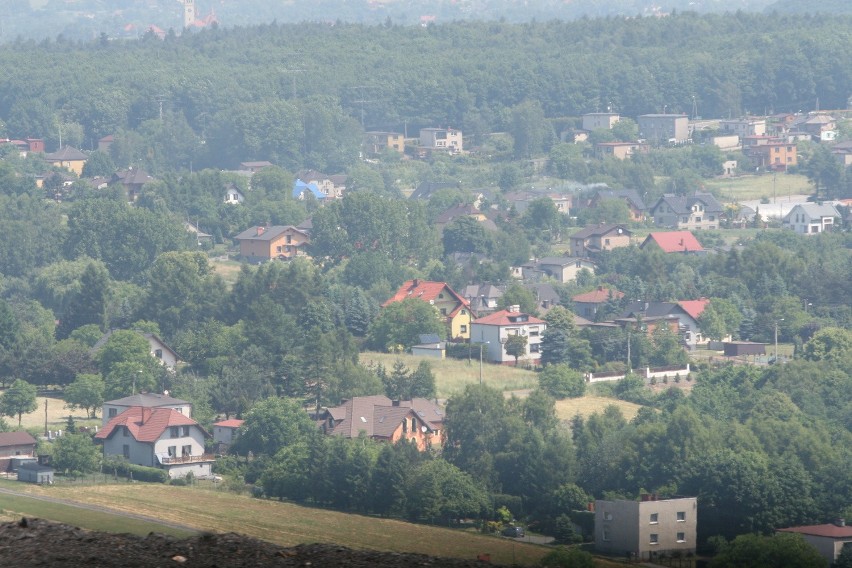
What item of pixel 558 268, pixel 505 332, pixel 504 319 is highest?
pixel 558 268

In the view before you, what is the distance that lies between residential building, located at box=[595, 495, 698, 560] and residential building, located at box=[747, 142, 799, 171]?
130 ft

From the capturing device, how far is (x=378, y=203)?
43250mm

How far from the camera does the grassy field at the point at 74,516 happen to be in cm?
1708

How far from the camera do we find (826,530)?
19.0 m

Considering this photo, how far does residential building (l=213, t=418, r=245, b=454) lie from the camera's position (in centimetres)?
2574

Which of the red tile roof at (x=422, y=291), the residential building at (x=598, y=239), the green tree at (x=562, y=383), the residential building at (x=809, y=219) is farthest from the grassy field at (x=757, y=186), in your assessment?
the green tree at (x=562, y=383)

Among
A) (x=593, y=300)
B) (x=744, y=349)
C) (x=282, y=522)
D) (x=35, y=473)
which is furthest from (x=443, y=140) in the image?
(x=282, y=522)

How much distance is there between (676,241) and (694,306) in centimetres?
931

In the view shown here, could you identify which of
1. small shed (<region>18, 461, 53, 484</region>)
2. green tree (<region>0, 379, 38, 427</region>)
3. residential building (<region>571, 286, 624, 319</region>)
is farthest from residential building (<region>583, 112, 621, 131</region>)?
Result: small shed (<region>18, 461, 53, 484</region>)

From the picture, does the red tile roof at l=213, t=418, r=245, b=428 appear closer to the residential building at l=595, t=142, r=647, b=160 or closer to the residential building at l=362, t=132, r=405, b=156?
the residential building at l=595, t=142, r=647, b=160

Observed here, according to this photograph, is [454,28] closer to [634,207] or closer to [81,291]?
[634,207]

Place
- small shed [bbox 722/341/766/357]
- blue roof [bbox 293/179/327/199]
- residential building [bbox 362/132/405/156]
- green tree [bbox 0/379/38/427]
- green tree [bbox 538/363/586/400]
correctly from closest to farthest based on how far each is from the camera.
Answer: green tree [bbox 0/379/38/427] < green tree [bbox 538/363/586/400] < small shed [bbox 722/341/766/357] < blue roof [bbox 293/179/327/199] < residential building [bbox 362/132/405/156]

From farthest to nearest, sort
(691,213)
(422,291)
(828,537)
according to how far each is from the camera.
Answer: (691,213), (422,291), (828,537)

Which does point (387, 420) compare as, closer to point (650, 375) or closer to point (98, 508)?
point (650, 375)
